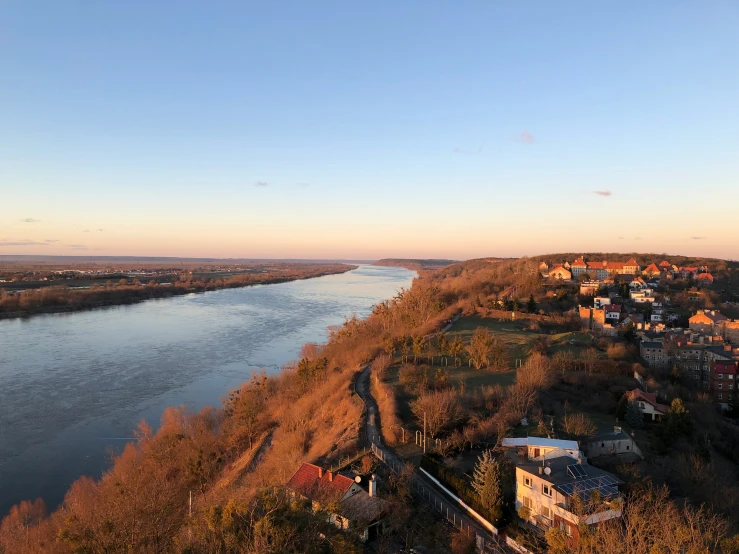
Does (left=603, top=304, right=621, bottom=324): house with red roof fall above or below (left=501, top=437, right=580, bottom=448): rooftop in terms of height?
above

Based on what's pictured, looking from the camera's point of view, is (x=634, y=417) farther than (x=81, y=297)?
No

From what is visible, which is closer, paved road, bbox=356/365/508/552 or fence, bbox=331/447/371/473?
paved road, bbox=356/365/508/552

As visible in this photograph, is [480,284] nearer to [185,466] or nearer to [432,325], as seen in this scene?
[432,325]

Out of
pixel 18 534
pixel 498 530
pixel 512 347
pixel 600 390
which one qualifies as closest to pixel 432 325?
pixel 512 347

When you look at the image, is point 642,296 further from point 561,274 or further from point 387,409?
point 387,409

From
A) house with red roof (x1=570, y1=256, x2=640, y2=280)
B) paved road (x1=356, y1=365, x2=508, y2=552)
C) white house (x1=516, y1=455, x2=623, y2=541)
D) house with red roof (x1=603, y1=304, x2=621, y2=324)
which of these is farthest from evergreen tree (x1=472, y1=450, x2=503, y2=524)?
house with red roof (x1=570, y1=256, x2=640, y2=280)

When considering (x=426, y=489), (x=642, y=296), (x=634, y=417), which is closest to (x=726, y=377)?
(x=634, y=417)

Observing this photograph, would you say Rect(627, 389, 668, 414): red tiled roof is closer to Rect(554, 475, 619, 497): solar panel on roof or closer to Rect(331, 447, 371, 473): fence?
Rect(554, 475, 619, 497): solar panel on roof
